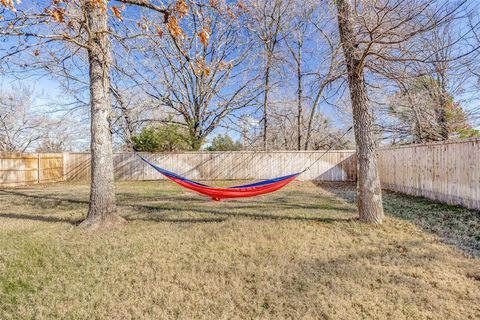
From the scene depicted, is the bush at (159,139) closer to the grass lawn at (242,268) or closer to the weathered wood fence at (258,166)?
the weathered wood fence at (258,166)

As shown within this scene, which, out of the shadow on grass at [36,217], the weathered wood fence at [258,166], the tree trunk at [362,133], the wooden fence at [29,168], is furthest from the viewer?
the wooden fence at [29,168]

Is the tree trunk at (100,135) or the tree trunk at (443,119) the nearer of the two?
the tree trunk at (100,135)

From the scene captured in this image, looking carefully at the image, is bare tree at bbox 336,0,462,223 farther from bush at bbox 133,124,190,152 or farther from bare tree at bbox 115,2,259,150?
bare tree at bbox 115,2,259,150

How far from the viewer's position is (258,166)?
10.7 meters

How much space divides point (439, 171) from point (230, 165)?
22.4ft

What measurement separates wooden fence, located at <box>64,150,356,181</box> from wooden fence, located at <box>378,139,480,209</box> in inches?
110

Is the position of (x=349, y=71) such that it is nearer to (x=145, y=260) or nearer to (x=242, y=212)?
(x=242, y=212)

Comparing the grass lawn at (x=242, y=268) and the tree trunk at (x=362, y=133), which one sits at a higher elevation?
the tree trunk at (x=362, y=133)

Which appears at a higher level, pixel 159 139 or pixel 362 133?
pixel 159 139

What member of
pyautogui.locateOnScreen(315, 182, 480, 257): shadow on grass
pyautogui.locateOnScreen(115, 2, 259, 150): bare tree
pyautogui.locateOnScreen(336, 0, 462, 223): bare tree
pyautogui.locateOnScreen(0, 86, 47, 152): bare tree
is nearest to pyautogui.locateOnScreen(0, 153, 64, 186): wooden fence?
pyautogui.locateOnScreen(115, 2, 259, 150): bare tree

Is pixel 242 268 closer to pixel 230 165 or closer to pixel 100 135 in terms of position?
pixel 100 135

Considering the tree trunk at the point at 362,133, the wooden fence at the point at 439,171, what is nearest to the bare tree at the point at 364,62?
the tree trunk at the point at 362,133

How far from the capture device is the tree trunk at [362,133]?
11.5 feet

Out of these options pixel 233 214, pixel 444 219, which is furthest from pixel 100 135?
pixel 444 219
